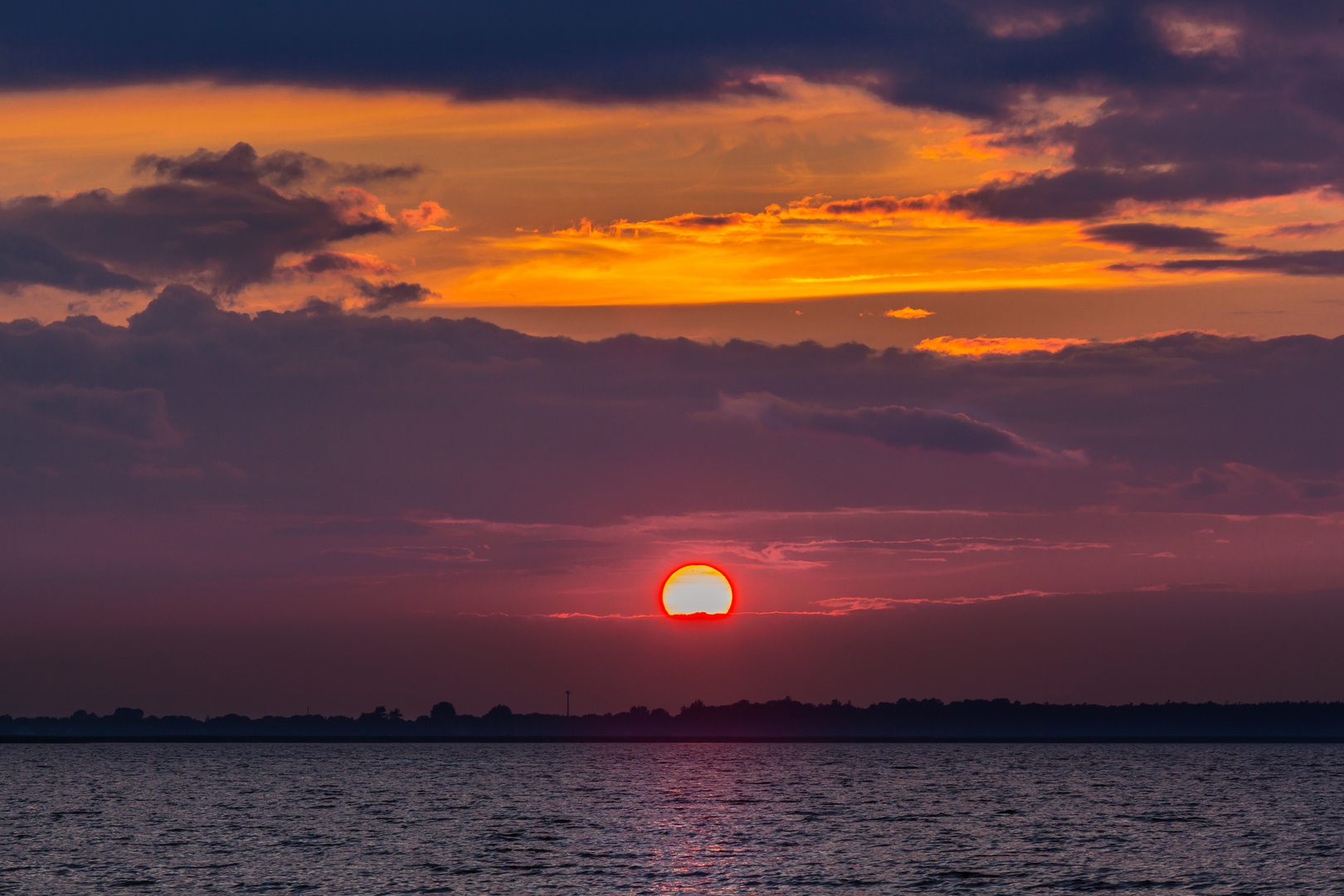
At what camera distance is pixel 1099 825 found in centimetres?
13950

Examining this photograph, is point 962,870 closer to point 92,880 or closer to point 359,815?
point 92,880

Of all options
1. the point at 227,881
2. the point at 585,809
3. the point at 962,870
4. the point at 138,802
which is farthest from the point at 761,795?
the point at 227,881

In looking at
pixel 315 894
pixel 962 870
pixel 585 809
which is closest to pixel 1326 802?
pixel 585 809

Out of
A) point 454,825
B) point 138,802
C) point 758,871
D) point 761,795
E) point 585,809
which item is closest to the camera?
point 758,871

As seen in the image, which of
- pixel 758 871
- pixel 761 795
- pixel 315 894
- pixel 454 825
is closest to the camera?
pixel 315 894

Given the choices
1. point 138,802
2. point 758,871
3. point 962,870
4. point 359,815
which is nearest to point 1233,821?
point 962,870

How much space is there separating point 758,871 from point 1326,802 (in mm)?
127774

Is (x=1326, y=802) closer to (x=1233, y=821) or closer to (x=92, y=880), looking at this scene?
(x=1233, y=821)

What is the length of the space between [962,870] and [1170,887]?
14016 mm

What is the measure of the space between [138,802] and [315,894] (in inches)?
4309

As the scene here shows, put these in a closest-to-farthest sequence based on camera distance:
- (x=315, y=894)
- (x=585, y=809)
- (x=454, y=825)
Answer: (x=315, y=894)
(x=454, y=825)
(x=585, y=809)

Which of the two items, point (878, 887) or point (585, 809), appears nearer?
point (878, 887)

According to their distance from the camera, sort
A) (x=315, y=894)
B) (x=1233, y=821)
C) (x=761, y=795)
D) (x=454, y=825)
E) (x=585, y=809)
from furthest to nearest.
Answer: (x=761, y=795) < (x=585, y=809) < (x=1233, y=821) < (x=454, y=825) < (x=315, y=894)

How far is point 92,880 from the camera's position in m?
86.8
